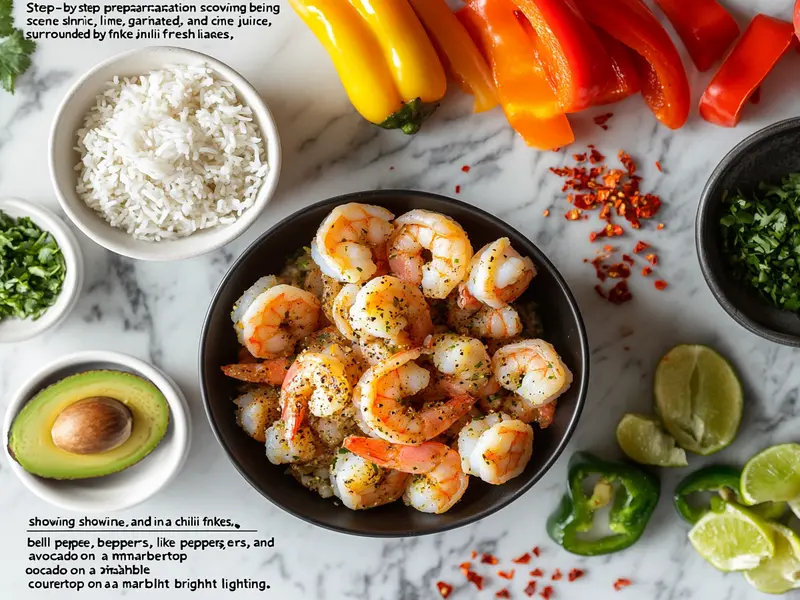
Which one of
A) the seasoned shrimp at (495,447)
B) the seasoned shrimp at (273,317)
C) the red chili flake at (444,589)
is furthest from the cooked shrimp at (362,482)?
the red chili flake at (444,589)

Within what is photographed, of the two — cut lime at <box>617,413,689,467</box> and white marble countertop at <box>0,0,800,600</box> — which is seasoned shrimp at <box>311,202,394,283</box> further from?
cut lime at <box>617,413,689,467</box>

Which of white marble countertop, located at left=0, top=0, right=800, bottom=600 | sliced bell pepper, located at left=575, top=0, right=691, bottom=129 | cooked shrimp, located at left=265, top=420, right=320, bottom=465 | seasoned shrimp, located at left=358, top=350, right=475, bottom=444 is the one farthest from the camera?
white marble countertop, located at left=0, top=0, right=800, bottom=600

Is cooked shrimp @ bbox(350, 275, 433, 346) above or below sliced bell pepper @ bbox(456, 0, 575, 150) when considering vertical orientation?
below

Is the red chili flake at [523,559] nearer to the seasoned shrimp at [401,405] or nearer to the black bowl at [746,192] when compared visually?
the seasoned shrimp at [401,405]

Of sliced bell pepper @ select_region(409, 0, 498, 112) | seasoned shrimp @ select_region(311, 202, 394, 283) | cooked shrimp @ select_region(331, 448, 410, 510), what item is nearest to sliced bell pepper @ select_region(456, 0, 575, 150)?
sliced bell pepper @ select_region(409, 0, 498, 112)

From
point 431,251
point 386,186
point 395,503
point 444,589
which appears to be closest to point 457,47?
point 386,186

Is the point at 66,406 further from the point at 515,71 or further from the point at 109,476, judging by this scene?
the point at 515,71

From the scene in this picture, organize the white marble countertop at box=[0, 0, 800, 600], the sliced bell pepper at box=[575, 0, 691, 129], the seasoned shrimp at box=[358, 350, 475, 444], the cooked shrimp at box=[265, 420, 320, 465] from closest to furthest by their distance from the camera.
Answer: the seasoned shrimp at box=[358, 350, 475, 444], the cooked shrimp at box=[265, 420, 320, 465], the sliced bell pepper at box=[575, 0, 691, 129], the white marble countertop at box=[0, 0, 800, 600]

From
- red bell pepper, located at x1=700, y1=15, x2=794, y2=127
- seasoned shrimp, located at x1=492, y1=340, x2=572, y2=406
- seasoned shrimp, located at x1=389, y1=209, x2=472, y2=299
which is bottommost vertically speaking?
seasoned shrimp, located at x1=492, y1=340, x2=572, y2=406
